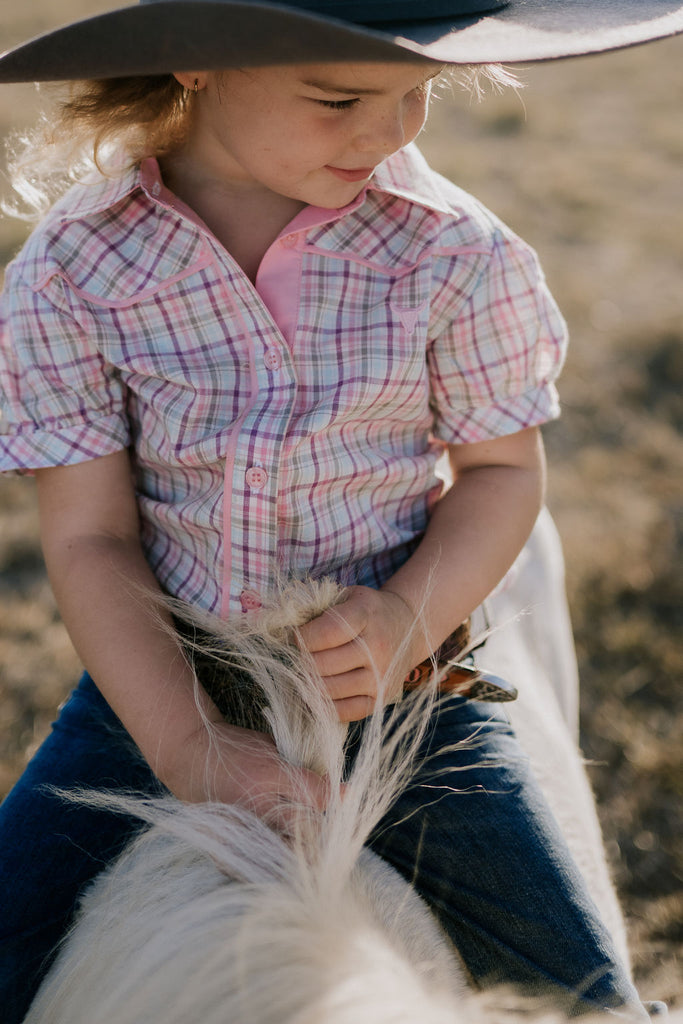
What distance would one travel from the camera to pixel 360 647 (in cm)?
94

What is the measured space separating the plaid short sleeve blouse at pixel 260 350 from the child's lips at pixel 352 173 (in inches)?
3.2

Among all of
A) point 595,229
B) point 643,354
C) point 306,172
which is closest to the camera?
point 306,172

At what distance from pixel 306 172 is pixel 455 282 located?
0.75 ft

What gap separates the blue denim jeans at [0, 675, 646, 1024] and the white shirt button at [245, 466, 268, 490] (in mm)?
290

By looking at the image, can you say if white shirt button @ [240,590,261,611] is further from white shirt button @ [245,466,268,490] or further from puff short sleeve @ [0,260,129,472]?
puff short sleeve @ [0,260,129,472]

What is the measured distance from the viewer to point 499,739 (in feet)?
3.63

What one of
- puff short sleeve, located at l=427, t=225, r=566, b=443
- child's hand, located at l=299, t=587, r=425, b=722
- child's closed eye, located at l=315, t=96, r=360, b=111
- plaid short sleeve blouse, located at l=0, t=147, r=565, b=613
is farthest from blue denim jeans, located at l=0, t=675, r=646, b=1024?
child's closed eye, located at l=315, t=96, r=360, b=111

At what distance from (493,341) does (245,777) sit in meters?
0.57

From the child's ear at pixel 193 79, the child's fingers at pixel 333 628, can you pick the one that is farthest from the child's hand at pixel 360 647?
the child's ear at pixel 193 79

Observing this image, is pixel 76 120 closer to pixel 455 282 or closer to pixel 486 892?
pixel 455 282

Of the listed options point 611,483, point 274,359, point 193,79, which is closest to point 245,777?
point 274,359

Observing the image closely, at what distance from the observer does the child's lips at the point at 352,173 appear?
0.97 metres

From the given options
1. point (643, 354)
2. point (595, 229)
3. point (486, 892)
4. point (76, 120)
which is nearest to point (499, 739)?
point (486, 892)

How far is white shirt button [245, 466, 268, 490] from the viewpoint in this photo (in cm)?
102
